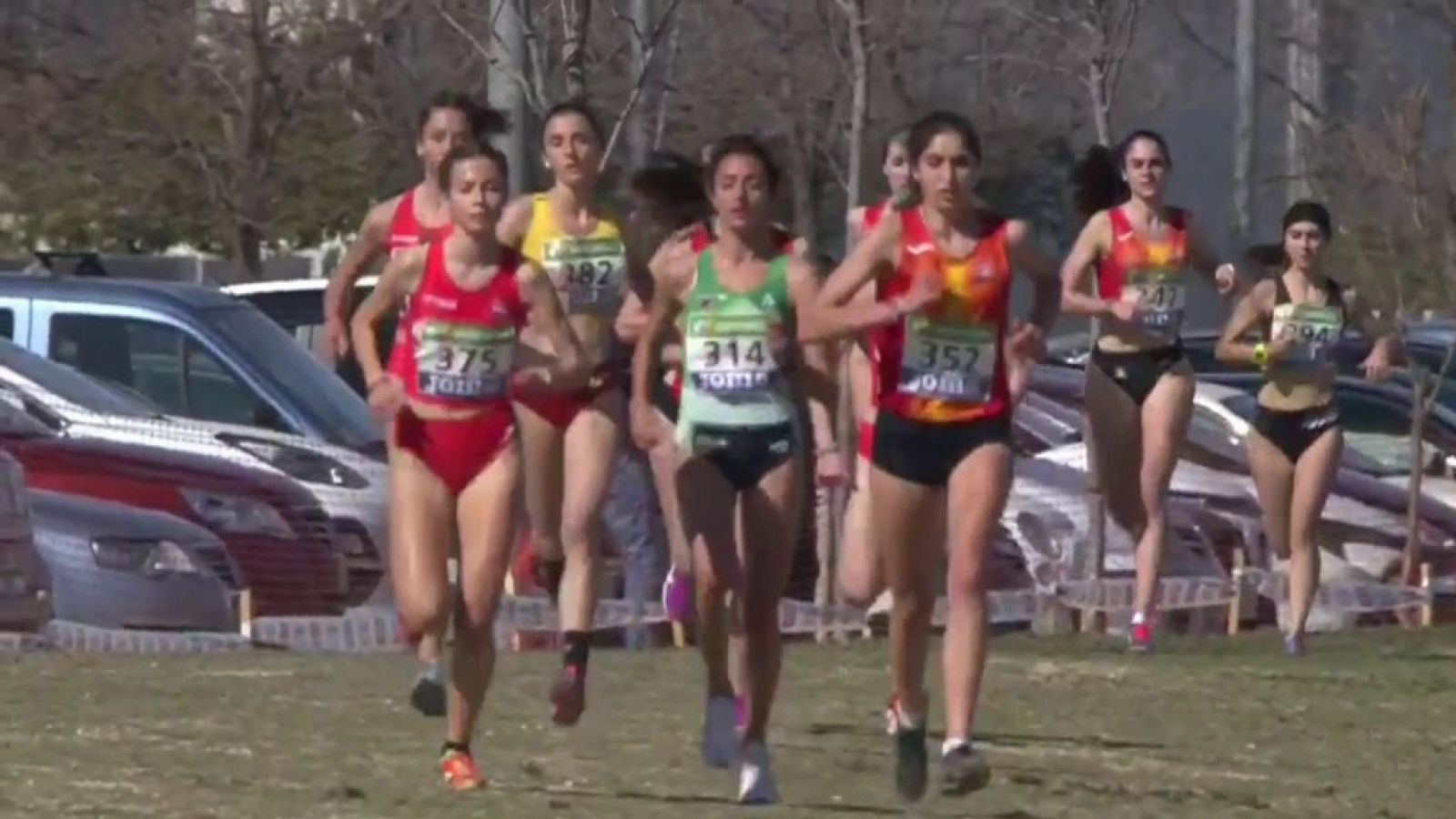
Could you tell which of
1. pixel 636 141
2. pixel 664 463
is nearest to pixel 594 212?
pixel 664 463

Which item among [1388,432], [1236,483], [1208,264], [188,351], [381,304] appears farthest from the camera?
[1388,432]

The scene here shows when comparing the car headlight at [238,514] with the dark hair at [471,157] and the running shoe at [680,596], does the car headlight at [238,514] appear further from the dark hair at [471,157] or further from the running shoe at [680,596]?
the dark hair at [471,157]

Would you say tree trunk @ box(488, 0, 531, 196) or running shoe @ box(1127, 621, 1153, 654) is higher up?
tree trunk @ box(488, 0, 531, 196)

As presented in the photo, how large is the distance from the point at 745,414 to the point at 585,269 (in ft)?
5.87

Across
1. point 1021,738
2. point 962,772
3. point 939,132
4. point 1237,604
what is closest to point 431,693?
point 1021,738

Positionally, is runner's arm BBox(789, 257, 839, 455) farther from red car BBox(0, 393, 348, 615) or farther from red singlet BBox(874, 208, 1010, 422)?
red car BBox(0, 393, 348, 615)

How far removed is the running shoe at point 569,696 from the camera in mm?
11680

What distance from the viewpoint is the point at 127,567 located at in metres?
16.3

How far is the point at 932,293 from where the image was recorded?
10.3m

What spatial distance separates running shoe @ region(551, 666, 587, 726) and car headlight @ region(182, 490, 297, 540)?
5479 millimetres

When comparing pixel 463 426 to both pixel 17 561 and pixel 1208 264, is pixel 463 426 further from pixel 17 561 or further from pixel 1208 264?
pixel 1208 264

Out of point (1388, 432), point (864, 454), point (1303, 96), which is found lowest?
point (1388, 432)

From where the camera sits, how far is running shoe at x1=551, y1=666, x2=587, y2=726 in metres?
11.7

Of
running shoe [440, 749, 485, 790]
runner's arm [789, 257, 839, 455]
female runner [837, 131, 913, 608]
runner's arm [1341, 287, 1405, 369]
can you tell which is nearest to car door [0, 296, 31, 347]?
female runner [837, 131, 913, 608]
